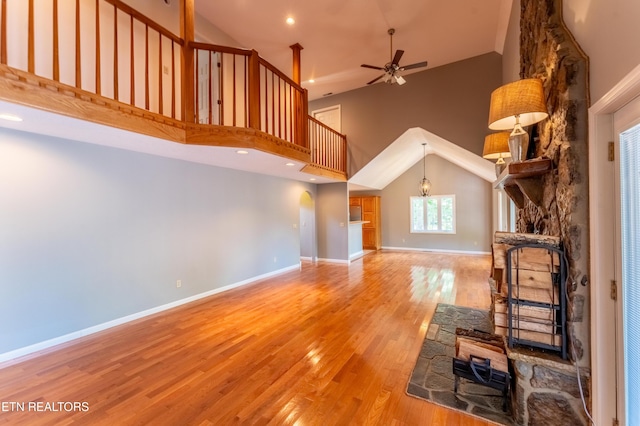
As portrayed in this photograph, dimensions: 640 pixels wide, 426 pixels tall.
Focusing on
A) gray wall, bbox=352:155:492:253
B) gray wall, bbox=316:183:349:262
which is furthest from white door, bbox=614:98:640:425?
gray wall, bbox=352:155:492:253

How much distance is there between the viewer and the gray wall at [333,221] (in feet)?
24.4

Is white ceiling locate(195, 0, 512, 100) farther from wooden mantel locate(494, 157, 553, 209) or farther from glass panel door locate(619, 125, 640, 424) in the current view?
glass panel door locate(619, 125, 640, 424)

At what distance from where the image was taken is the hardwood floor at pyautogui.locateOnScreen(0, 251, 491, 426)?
6.33 ft

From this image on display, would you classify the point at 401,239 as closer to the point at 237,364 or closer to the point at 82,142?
the point at 237,364

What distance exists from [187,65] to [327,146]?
3.67m

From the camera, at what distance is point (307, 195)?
7.79 m

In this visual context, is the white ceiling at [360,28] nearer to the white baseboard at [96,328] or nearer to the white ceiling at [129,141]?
the white ceiling at [129,141]

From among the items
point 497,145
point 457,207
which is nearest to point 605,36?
point 497,145

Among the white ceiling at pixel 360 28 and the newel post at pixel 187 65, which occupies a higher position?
the white ceiling at pixel 360 28

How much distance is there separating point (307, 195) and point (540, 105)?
6.28 m

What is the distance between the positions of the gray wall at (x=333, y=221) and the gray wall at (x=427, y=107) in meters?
0.80

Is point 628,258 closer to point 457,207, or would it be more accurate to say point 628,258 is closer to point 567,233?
point 567,233

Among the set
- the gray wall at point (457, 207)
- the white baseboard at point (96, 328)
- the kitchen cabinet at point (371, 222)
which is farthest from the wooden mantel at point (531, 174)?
the kitchen cabinet at point (371, 222)

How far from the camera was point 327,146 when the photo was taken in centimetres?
648
